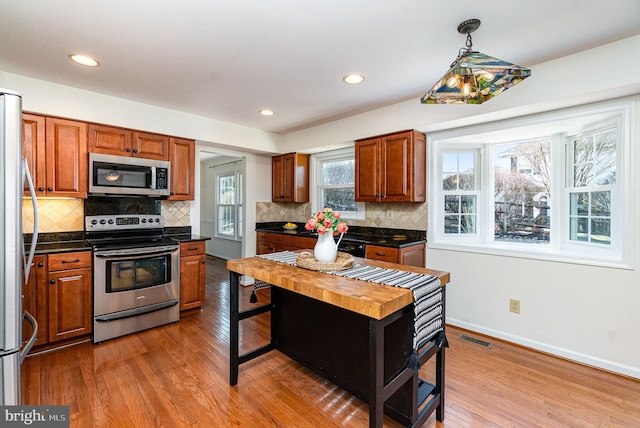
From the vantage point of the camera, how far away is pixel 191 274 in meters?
3.51

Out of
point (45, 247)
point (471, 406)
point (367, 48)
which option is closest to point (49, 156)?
point (45, 247)

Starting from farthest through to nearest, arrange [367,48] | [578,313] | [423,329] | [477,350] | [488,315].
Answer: [488,315]
[477,350]
[578,313]
[367,48]
[423,329]

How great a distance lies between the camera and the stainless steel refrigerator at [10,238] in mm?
1361

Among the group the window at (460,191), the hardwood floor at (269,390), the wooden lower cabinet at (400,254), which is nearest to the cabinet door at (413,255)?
the wooden lower cabinet at (400,254)

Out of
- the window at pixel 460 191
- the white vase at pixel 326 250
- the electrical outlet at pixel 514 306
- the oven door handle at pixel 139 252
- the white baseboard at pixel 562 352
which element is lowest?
the white baseboard at pixel 562 352

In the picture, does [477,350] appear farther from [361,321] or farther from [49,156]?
[49,156]

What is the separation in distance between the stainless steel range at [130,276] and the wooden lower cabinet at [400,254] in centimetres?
217

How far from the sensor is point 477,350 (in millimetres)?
2750

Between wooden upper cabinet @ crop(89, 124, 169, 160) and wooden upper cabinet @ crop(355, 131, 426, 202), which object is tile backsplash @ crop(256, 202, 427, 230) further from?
wooden upper cabinet @ crop(89, 124, 169, 160)

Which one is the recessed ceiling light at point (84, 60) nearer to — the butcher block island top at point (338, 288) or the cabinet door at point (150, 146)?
the cabinet door at point (150, 146)

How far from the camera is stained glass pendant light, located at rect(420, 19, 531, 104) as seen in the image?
149 cm

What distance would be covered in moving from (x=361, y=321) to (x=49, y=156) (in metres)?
3.18

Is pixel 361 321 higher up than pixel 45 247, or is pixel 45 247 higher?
pixel 45 247
